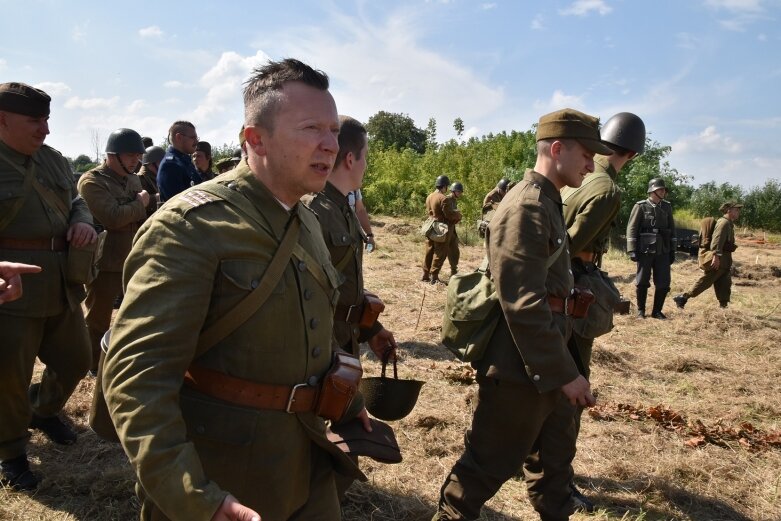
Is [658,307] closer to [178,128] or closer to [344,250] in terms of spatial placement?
[178,128]

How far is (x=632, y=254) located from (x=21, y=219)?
8.90 m

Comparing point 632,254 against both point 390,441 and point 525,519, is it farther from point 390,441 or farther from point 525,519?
point 390,441

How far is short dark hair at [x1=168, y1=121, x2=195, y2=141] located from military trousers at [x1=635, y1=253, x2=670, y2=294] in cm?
734

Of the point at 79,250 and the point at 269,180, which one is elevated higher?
the point at 269,180

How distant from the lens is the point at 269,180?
6.26 feet

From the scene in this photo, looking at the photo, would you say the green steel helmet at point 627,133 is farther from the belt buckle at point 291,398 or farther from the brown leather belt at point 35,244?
the brown leather belt at point 35,244

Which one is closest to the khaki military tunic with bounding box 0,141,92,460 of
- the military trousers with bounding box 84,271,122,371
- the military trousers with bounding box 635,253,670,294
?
the military trousers with bounding box 84,271,122,371

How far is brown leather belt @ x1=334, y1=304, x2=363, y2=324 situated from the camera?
10.6 ft

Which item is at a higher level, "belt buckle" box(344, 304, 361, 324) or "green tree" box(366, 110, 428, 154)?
"green tree" box(366, 110, 428, 154)

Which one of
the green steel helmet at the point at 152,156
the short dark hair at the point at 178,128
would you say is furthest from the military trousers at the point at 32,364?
the green steel helmet at the point at 152,156

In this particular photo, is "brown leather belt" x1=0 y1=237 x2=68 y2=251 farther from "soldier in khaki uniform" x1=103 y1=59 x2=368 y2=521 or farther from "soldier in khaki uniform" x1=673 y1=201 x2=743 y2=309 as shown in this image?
"soldier in khaki uniform" x1=673 y1=201 x2=743 y2=309

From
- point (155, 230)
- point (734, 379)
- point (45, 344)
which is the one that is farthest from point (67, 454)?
point (734, 379)

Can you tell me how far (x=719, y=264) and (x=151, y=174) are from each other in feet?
30.2

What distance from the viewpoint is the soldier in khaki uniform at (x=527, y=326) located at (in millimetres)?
2865
